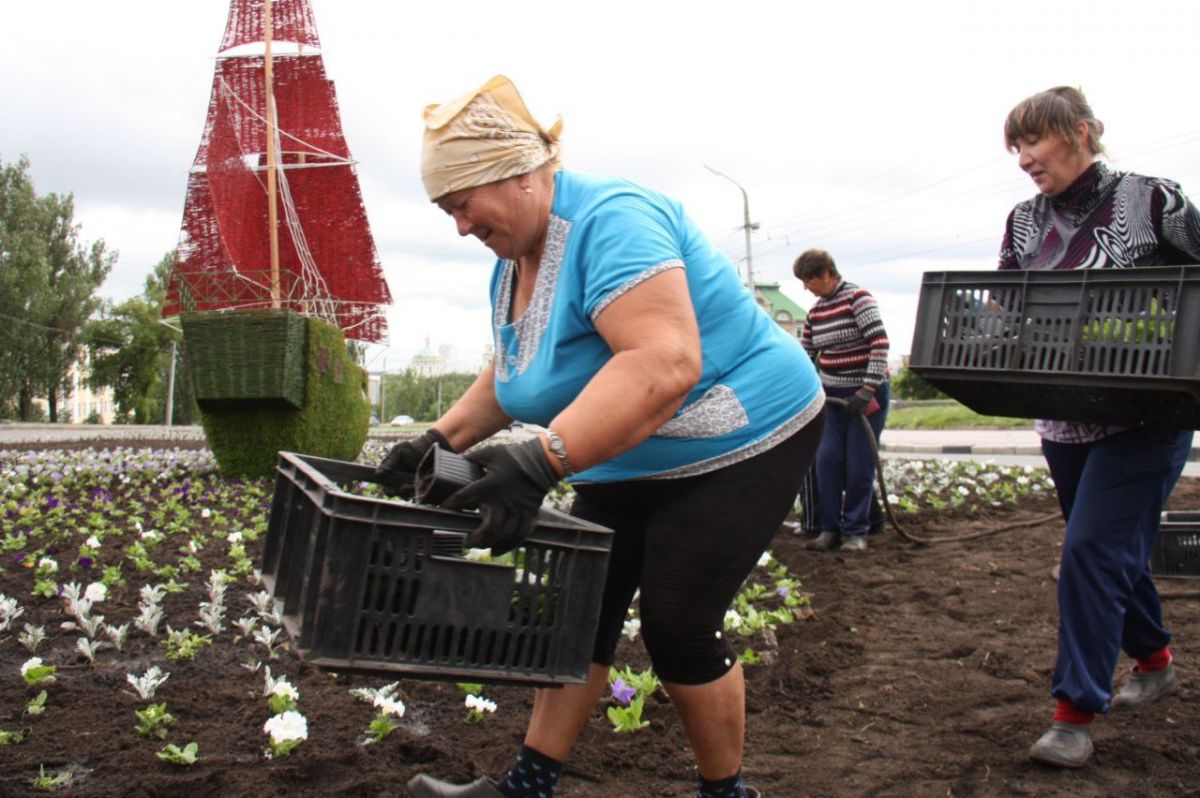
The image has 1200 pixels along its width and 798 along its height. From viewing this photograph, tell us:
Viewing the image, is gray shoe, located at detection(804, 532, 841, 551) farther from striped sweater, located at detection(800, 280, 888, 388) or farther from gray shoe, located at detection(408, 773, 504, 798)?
gray shoe, located at detection(408, 773, 504, 798)

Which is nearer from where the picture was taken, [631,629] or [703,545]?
[703,545]

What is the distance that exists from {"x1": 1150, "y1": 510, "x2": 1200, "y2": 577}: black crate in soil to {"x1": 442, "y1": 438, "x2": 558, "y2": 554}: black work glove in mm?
3409

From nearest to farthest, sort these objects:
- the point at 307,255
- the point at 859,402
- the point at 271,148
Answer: the point at 859,402 → the point at 271,148 → the point at 307,255

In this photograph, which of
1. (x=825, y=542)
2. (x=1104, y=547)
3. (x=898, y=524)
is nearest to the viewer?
(x=1104, y=547)

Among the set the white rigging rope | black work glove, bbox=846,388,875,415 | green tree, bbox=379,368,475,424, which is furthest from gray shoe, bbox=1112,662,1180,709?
green tree, bbox=379,368,475,424

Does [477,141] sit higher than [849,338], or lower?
lower

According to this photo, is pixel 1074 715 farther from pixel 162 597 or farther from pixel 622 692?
pixel 162 597

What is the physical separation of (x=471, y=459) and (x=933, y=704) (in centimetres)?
226

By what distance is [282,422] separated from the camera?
368 inches

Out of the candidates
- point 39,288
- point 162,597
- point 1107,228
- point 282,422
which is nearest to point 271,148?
point 282,422

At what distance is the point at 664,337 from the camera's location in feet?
6.54

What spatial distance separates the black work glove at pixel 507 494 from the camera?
72.6 inches

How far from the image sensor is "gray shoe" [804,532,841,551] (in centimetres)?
668

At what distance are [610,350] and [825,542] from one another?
4.80 metres
